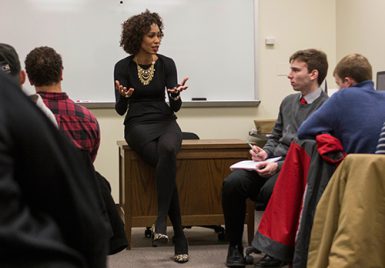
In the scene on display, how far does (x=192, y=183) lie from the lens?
3.52 metres

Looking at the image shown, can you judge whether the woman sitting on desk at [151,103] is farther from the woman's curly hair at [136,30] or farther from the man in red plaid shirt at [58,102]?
the man in red plaid shirt at [58,102]

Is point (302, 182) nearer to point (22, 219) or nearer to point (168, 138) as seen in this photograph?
point (168, 138)

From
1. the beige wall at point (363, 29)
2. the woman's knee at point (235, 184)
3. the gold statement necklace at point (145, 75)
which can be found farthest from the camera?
the beige wall at point (363, 29)

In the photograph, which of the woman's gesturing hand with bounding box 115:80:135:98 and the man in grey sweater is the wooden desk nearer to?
the woman's gesturing hand with bounding box 115:80:135:98

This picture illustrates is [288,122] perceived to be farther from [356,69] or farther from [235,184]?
[356,69]

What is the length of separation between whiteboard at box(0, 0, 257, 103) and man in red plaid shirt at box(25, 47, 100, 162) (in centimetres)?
245

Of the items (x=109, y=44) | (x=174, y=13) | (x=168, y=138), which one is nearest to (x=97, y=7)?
(x=109, y=44)

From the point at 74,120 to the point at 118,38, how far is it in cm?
264

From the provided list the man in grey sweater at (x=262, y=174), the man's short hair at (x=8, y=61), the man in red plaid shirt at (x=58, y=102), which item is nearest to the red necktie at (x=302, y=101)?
the man in grey sweater at (x=262, y=174)

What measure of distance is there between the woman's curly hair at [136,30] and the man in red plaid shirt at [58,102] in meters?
1.17

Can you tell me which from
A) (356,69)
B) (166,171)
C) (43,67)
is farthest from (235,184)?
(43,67)

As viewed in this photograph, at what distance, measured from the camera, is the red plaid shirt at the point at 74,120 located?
7.16 ft

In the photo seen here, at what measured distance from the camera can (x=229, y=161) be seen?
11.5 feet

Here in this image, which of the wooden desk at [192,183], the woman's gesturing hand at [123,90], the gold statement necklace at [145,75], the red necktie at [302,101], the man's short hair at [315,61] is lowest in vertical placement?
the wooden desk at [192,183]
